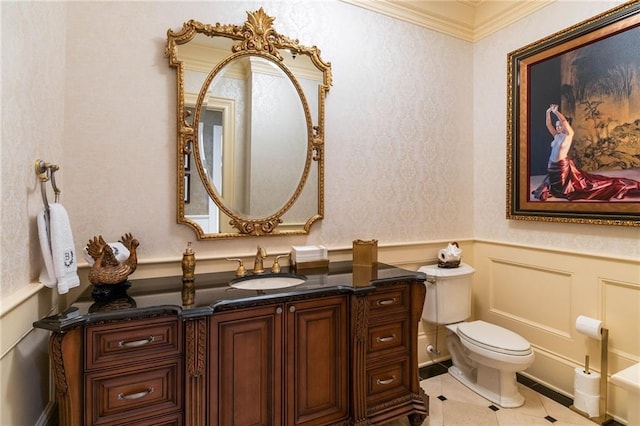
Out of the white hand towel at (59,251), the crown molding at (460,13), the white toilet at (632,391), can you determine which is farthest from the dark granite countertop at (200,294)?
the crown molding at (460,13)

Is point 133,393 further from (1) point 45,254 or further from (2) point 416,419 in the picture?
(2) point 416,419

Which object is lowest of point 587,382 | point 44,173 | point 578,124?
point 587,382

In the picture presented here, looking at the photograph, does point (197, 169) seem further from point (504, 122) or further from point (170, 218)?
point (504, 122)

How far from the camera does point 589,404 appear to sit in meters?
2.01

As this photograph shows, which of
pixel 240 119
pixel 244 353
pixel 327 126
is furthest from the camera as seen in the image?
pixel 327 126

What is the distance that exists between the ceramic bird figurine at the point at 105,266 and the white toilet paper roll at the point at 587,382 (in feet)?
8.78

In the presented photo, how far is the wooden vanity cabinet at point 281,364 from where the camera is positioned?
1.45m

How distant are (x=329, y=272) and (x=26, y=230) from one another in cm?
142

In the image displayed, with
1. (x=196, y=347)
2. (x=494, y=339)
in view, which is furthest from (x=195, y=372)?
(x=494, y=339)

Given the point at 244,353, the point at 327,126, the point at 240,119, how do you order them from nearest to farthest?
the point at 244,353 < the point at 240,119 < the point at 327,126

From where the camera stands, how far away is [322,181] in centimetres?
223

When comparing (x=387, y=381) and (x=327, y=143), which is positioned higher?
(x=327, y=143)

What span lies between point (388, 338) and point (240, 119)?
5.05ft

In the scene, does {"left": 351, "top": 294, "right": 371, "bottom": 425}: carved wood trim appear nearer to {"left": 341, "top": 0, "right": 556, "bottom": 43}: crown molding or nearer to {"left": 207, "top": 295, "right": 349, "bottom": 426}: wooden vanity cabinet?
{"left": 207, "top": 295, "right": 349, "bottom": 426}: wooden vanity cabinet
